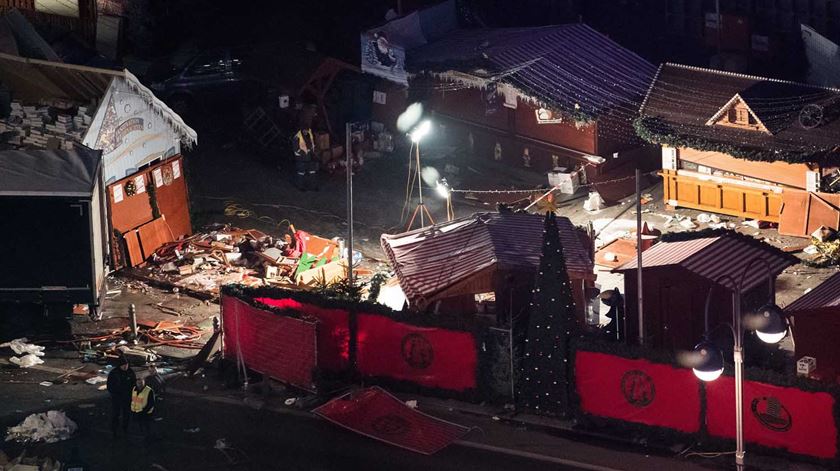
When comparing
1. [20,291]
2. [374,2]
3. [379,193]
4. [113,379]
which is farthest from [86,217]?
[374,2]

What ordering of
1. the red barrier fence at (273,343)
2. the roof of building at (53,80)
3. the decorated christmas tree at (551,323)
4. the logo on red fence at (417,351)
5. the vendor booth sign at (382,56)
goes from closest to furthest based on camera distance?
1. the decorated christmas tree at (551,323)
2. the logo on red fence at (417,351)
3. the red barrier fence at (273,343)
4. the roof of building at (53,80)
5. the vendor booth sign at (382,56)

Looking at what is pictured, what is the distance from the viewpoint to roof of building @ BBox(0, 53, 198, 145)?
37.7 meters

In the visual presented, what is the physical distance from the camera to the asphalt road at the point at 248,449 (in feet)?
A: 90.2

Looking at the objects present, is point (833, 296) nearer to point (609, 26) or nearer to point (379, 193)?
point (379, 193)

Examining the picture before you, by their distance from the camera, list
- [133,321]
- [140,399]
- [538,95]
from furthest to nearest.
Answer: [538,95] → [133,321] → [140,399]

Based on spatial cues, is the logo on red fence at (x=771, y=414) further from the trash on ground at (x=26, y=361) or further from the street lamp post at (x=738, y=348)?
the trash on ground at (x=26, y=361)

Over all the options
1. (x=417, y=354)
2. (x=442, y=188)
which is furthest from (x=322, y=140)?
(x=417, y=354)

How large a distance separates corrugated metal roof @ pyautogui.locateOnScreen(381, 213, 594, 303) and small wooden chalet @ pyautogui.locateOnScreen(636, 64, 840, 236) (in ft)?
25.7

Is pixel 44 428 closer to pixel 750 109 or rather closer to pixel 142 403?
pixel 142 403

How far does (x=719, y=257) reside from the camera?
3206 cm

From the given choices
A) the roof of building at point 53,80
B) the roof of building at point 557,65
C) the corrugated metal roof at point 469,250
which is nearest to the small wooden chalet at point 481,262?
the corrugated metal roof at point 469,250

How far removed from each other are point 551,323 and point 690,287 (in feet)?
13.5

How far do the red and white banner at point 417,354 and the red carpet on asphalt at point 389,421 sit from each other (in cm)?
78

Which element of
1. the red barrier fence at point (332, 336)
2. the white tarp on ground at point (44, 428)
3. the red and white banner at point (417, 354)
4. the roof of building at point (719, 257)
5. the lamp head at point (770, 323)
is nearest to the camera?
the lamp head at point (770, 323)
